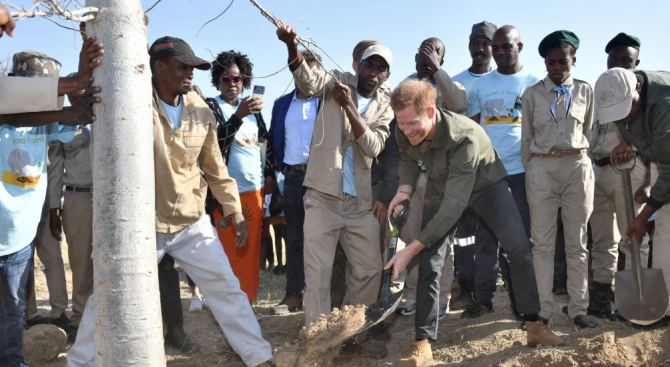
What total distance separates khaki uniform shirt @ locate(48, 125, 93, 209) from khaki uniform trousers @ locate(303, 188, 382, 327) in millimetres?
2070

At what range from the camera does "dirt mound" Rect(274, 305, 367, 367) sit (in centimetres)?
324

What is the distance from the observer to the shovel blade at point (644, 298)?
3.85 m

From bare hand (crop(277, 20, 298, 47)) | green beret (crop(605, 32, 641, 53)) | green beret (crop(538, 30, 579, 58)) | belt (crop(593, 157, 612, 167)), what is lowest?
belt (crop(593, 157, 612, 167))

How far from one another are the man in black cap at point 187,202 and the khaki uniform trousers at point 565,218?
2320mm

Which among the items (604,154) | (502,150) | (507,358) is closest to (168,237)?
(507,358)

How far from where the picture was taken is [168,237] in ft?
11.0

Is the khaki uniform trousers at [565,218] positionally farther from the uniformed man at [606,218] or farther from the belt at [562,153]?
the uniformed man at [606,218]

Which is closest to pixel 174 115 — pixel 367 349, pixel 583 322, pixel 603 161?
pixel 367 349

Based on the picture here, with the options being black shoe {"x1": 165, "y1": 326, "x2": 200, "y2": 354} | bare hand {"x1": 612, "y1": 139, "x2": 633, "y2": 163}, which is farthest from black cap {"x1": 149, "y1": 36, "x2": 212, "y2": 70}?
bare hand {"x1": 612, "y1": 139, "x2": 633, "y2": 163}

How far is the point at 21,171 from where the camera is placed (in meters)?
3.59

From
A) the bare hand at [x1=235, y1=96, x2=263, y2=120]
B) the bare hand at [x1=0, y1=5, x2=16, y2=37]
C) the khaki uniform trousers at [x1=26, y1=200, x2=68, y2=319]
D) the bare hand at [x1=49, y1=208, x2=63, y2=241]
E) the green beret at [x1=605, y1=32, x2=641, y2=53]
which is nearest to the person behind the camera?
the bare hand at [x1=0, y1=5, x2=16, y2=37]

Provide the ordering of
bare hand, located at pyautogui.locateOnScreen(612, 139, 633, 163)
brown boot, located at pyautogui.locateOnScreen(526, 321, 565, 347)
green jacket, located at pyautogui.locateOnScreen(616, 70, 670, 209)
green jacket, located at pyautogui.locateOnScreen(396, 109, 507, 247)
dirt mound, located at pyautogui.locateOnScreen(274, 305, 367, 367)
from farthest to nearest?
bare hand, located at pyautogui.locateOnScreen(612, 139, 633, 163), brown boot, located at pyautogui.locateOnScreen(526, 321, 565, 347), green jacket, located at pyautogui.locateOnScreen(616, 70, 670, 209), green jacket, located at pyautogui.locateOnScreen(396, 109, 507, 247), dirt mound, located at pyautogui.locateOnScreen(274, 305, 367, 367)

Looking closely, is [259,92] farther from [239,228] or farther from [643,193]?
[643,193]

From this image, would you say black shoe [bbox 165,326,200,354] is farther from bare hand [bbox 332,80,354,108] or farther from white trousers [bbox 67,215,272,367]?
bare hand [bbox 332,80,354,108]
